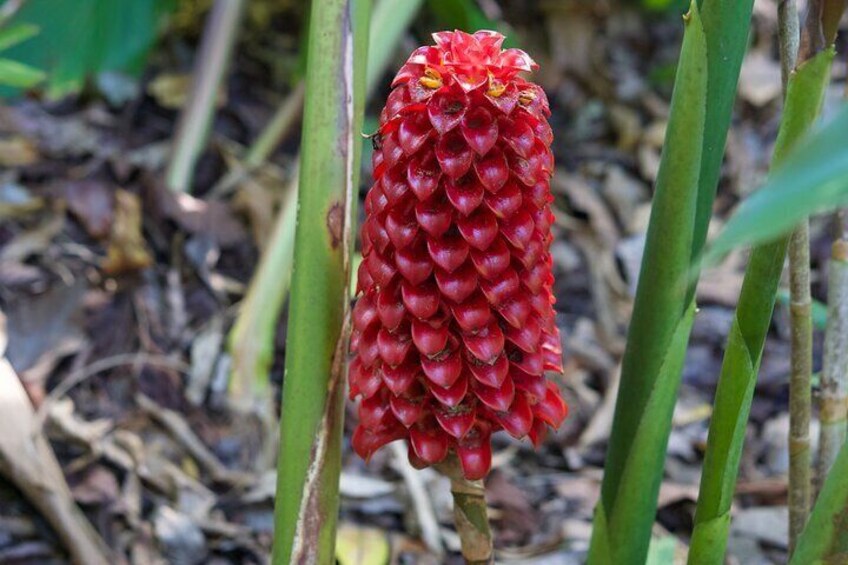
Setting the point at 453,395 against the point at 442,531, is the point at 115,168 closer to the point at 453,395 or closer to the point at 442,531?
the point at 442,531

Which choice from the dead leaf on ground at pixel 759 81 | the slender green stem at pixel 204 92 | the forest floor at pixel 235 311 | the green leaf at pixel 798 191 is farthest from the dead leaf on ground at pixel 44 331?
the dead leaf on ground at pixel 759 81

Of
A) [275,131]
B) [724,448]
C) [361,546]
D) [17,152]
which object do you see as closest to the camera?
[724,448]

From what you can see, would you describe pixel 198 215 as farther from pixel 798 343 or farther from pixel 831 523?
pixel 831 523

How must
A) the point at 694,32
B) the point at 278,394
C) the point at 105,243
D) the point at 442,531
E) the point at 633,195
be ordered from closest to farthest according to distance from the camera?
the point at 694,32, the point at 442,531, the point at 278,394, the point at 105,243, the point at 633,195

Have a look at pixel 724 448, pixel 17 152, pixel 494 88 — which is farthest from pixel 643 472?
pixel 17 152

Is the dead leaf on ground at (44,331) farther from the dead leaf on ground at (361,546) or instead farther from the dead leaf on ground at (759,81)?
the dead leaf on ground at (759,81)

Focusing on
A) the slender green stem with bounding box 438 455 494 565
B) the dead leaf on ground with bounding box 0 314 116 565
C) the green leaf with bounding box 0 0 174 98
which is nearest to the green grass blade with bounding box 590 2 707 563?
the slender green stem with bounding box 438 455 494 565

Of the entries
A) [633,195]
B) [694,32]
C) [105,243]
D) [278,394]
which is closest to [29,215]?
[105,243]
